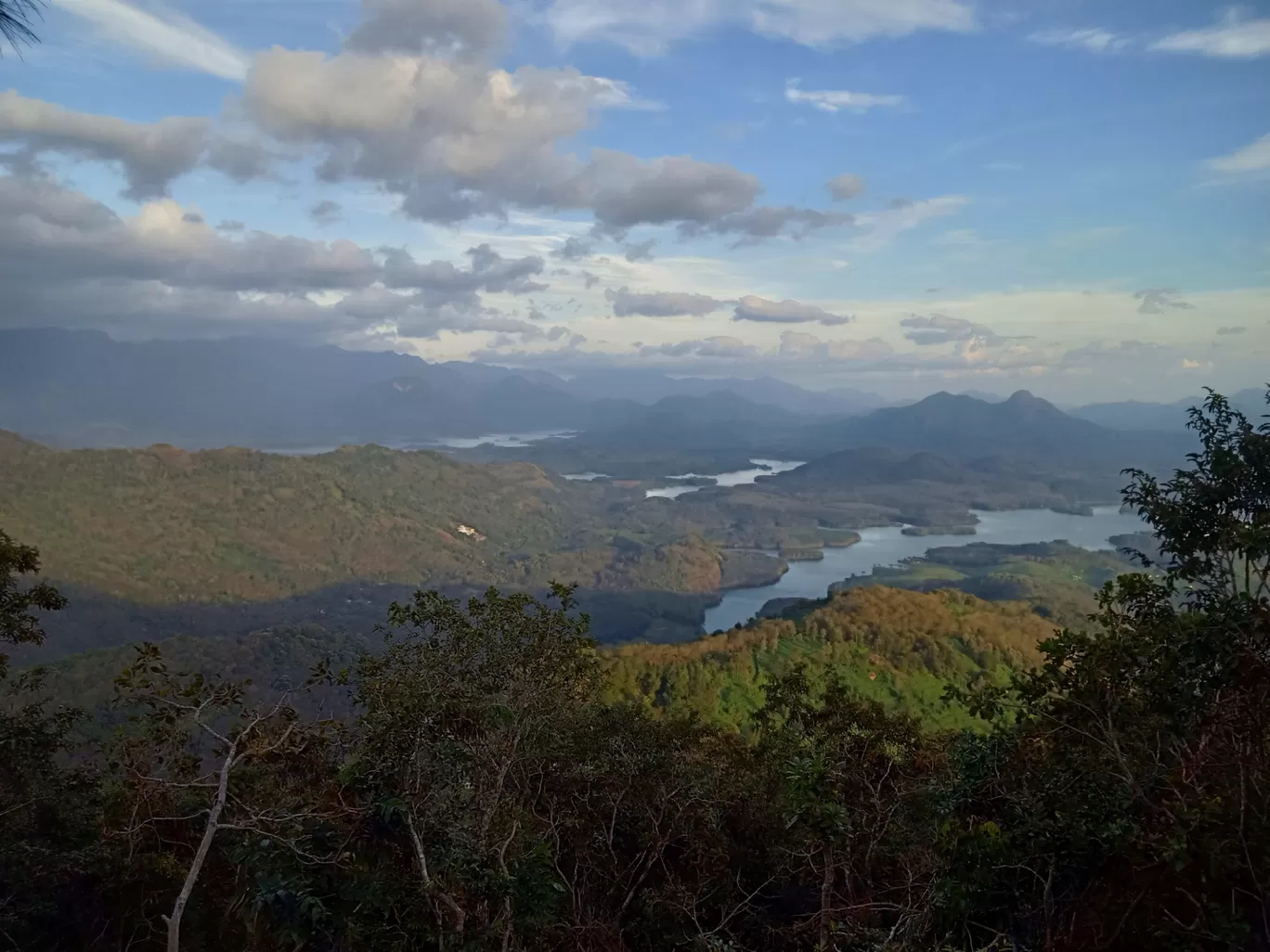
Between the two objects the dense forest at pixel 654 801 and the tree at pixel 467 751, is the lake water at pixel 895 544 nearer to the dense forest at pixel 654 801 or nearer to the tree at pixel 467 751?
the dense forest at pixel 654 801

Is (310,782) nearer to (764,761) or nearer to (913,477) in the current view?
(764,761)

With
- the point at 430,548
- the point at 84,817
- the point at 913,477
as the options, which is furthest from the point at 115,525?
the point at 913,477

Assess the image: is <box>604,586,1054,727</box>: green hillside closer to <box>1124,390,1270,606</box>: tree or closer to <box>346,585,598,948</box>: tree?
<box>346,585,598,948</box>: tree

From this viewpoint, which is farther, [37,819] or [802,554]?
[802,554]

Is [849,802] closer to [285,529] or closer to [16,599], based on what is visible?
[16,599]

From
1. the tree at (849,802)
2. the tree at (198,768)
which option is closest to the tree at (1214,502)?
the tree at (849,802)

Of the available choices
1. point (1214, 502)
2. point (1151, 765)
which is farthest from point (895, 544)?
point (1151, 765)
